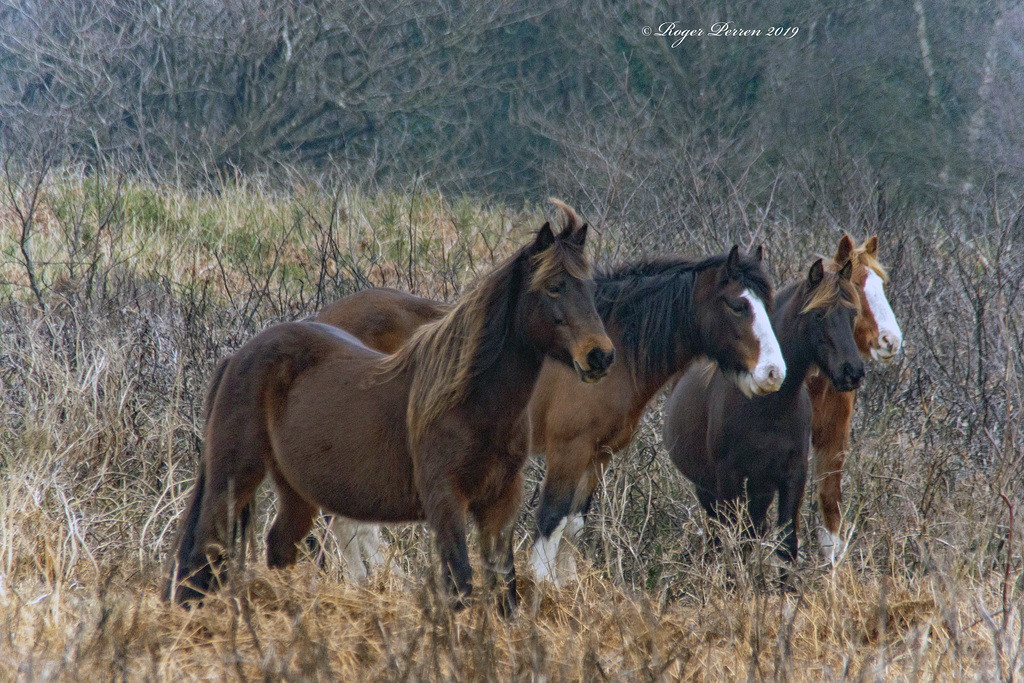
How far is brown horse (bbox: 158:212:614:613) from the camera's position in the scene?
3.43 meters

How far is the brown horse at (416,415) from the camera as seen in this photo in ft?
11.3

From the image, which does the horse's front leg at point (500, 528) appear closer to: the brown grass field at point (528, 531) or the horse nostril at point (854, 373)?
the brown grass field at point (528, 531)

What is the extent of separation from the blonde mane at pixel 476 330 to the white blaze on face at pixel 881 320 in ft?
6.87

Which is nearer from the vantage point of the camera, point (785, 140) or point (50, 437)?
point (50, 437)

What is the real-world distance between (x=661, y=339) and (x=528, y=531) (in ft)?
4.38

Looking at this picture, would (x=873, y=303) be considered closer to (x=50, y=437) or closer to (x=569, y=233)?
(x=569, y=233)

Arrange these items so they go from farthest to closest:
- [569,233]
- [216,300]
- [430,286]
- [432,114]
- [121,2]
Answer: [432,114], [121,2], [216,300], [430,286], [569,233]

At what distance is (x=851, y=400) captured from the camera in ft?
17.8

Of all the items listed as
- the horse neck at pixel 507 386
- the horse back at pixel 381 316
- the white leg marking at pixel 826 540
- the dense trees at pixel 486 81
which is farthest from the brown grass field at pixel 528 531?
the dense trees at pixel 486 81

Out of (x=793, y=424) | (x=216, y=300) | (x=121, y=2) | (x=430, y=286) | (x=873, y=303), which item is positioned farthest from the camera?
(x=121, y=2)

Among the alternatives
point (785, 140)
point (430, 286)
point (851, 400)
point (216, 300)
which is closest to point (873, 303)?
point (851, 400)

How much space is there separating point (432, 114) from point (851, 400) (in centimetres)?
1117

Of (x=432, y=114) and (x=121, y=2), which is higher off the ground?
(x=121, y=2)

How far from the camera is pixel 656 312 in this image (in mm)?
5016
